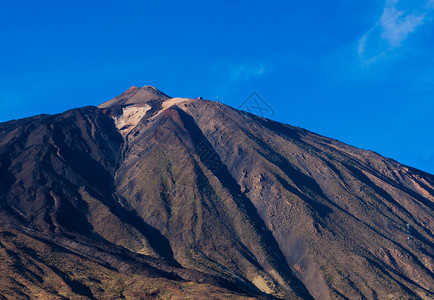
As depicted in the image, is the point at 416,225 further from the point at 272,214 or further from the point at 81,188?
the point at 81,188

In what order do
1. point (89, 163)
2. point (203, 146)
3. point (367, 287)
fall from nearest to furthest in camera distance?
1. point (367, 287)
2. point (89, 163)
3. point (203, 146)

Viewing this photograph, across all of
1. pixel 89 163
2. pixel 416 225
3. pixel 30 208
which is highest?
pixel 416 225

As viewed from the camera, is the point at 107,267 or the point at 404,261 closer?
the point at 107,267

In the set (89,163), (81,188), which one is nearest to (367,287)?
(81,188)

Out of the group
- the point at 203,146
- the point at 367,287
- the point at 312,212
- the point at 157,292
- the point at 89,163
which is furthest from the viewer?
the point at 203,146

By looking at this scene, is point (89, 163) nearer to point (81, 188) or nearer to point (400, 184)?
point (81, 188)

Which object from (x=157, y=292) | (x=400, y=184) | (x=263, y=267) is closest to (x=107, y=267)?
(x=157, y=292)

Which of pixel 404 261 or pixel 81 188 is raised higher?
pixel 404 261
